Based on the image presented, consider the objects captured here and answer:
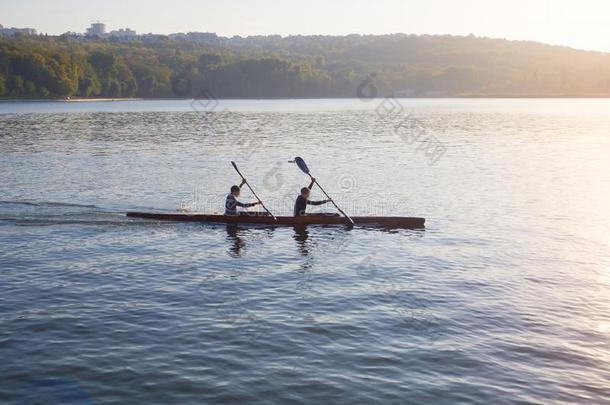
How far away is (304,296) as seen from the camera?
21.1 metres

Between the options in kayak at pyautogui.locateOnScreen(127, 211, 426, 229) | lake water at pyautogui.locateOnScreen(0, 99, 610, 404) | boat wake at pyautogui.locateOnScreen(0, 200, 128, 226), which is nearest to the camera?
lake water at pyautogui.locateOnScreen(0, 99, 610, 404)

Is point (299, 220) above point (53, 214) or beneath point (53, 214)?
above

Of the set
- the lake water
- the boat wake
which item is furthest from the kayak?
the boat wake

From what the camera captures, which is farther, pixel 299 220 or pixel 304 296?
pixel 299 220

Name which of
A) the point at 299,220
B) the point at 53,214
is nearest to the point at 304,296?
the point at 299,220

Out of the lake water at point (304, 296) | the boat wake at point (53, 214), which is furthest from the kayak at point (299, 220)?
the boat wake at point (53, 214)

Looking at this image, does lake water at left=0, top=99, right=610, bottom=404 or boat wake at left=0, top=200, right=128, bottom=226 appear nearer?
lake water at left=0, top=99, right=610, bottom=404

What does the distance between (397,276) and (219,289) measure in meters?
6.52

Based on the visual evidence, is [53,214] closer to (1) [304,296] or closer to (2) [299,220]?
(2) [299,220]

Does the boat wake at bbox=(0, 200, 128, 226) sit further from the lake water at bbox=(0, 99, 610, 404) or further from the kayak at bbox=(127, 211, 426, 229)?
the kayak at bbox=(127, 211, 426, 229)

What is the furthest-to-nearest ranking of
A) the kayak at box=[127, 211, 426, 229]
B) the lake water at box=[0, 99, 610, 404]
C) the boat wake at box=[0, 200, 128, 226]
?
the boat wake at box=[0, 200, 128, 226] < the kayak at box=[127, 211, 426, 229] < the lake water at box=[0, 99, 610, 404]

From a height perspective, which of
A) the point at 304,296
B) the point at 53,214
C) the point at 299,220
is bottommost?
the point at 304,296

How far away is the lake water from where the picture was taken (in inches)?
595

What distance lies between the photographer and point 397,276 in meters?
23.5
